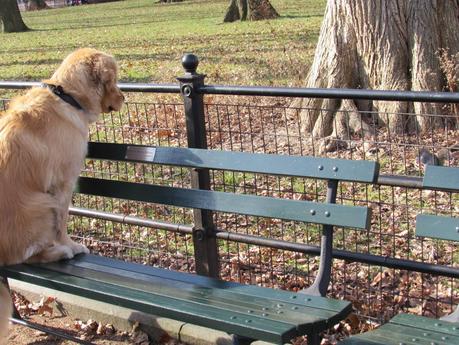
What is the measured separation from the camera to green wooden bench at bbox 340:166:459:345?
3.14m

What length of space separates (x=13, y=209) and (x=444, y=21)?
5278mm

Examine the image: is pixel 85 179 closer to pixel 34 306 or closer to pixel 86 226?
pixel 34 306

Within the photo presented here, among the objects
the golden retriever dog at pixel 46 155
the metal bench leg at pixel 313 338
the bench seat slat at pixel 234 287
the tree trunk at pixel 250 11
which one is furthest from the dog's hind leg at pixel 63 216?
the tree trunk at pixel 250 11

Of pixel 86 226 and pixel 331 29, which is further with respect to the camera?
pixel 331 29

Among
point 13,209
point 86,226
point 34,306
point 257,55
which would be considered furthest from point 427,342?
point 257,55

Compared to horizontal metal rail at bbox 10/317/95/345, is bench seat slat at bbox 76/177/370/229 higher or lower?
higher

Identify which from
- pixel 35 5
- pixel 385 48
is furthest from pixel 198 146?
pixel 35 5

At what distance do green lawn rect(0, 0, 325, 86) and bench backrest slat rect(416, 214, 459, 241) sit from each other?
6711 millimetres

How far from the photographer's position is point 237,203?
4.17m

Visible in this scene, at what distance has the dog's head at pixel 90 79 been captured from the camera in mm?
4609

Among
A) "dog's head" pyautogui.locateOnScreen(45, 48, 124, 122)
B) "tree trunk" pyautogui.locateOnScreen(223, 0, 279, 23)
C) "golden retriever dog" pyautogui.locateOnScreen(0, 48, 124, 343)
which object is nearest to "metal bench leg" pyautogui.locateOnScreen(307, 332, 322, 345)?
"golden retriever dog" pyautogui.locateOnScreen(0, 48, 124, 343)

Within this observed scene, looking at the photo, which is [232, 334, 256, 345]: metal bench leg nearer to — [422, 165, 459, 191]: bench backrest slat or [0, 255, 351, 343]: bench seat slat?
[0, 255, 351, 343]: bench seat slat

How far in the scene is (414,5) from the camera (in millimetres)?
7594

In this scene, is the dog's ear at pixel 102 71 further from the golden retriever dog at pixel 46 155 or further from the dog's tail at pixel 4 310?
the dog's tail at pixel 4 310
